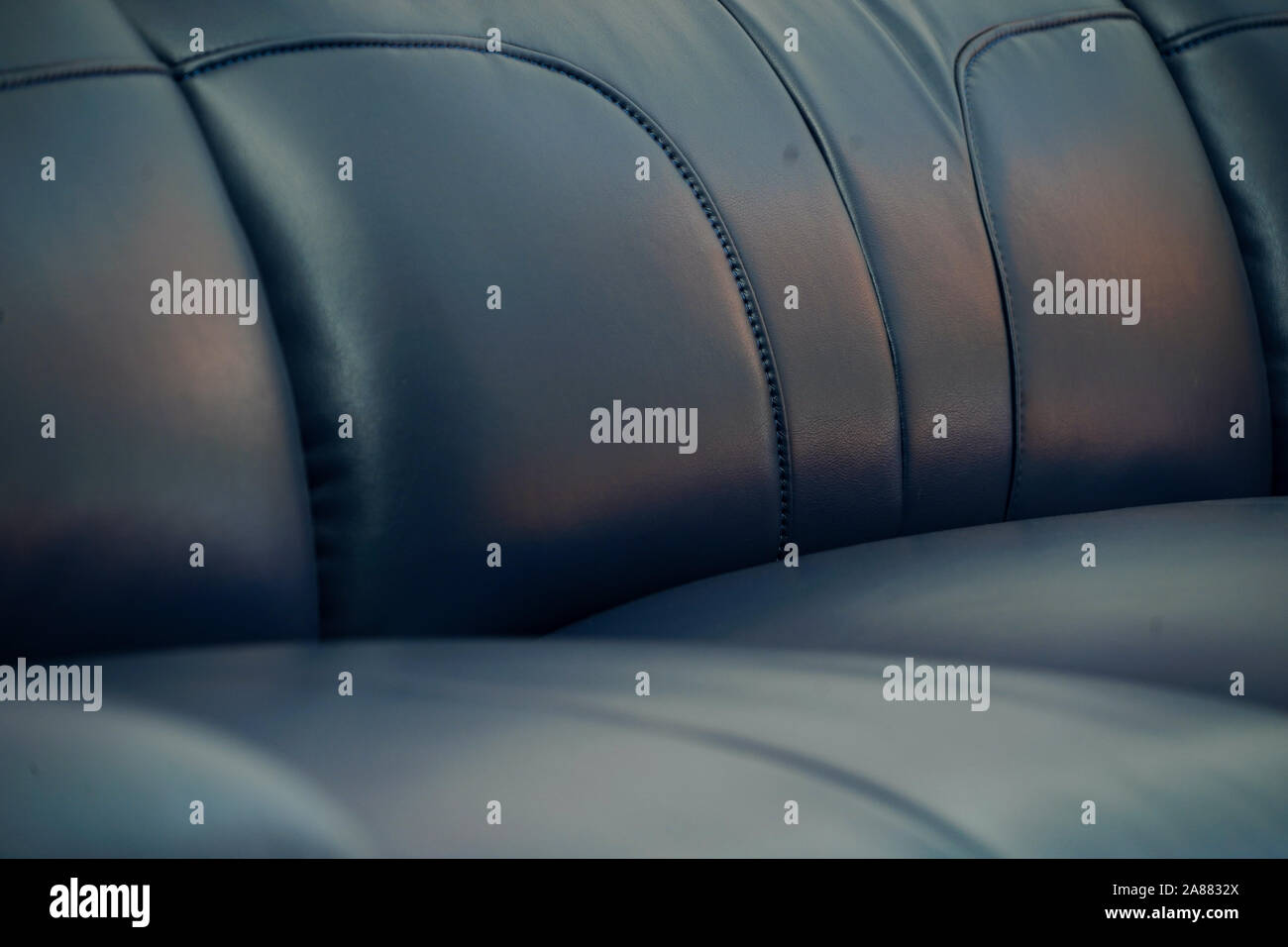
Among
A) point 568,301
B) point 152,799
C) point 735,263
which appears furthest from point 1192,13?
point 152,799

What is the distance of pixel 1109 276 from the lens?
900 mm

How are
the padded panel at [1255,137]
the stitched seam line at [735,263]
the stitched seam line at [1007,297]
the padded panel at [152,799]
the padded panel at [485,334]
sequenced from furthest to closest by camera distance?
1. the padded panel at [1255,137]
2. the stitched seam line at [1007,297]
3. the stitched seam line at [735,263]
4. the padded panel at [485,334]
5. the padded panel at [152,799]

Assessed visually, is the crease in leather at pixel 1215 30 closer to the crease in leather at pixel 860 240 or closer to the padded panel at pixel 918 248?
the padded panel at pixel 918 248

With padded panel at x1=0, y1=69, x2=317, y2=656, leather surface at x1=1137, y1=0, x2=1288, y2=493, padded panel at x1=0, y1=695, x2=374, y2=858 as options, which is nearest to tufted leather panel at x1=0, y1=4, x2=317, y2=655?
padded panel at x1=0, y1=69, x2=317, y2=656

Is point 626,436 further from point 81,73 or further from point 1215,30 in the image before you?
point 1215,30

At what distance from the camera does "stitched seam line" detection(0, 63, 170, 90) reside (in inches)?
22.0

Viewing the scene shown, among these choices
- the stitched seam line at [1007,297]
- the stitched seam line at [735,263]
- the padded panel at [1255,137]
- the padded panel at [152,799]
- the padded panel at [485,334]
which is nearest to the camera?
the padded panel at [152,799]

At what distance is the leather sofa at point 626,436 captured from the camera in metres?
0.42

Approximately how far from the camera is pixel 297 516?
1.91ft

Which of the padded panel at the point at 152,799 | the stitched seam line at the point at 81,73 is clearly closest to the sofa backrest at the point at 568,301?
the stitched seam line at the point at 81,73

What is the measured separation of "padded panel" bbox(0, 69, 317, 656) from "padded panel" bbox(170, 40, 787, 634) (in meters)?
0.03

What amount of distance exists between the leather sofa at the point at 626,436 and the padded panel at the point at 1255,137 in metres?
0.02

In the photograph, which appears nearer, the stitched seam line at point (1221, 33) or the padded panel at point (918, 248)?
the padded panel at point (918, 248)
